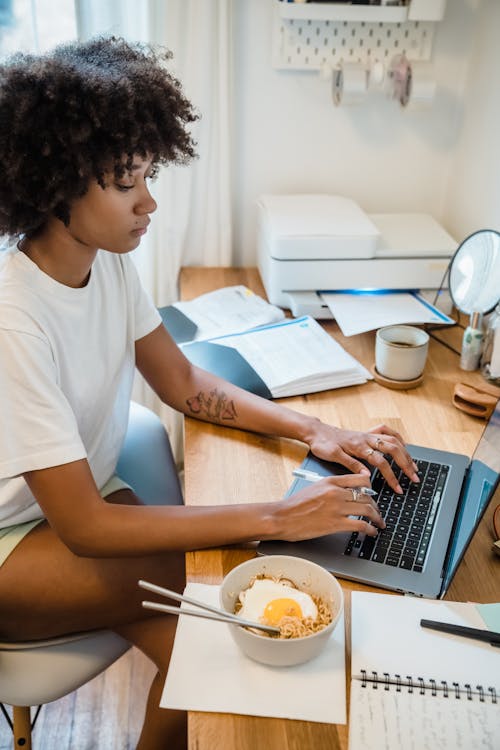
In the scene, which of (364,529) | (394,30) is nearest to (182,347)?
(364,529)

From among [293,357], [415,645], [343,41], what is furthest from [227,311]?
[415,645]

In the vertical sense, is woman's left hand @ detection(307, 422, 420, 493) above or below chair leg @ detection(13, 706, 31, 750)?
above

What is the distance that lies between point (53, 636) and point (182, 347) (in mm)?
637

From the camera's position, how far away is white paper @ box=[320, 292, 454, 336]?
1559 mm

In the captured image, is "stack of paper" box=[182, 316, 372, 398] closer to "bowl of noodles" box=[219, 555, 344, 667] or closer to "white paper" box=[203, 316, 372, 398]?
"white paper" box=[203, 316, 372, 398]

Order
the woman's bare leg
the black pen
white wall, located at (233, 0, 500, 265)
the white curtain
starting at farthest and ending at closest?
white wall, located at (233, 0, 500, 265)
the white curtain
the woman's bare leg
the black pen

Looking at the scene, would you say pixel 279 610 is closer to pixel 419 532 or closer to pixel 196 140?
pixel 419 532

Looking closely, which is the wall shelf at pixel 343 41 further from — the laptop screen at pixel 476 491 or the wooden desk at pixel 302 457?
the laptop screen at pixel 476 491

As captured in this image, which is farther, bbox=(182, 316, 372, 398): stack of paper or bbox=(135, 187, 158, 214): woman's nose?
bbox=(182, 316, 372, 398): stack of paper

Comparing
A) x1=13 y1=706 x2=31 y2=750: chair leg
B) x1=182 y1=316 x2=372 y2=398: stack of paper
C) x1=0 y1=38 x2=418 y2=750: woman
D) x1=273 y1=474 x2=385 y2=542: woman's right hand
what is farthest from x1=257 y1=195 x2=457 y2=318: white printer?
x1=13 y1=706 x2=31 y2=750: chair leg

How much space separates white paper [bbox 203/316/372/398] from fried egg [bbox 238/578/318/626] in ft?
1.83

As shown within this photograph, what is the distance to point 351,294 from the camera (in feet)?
5.60

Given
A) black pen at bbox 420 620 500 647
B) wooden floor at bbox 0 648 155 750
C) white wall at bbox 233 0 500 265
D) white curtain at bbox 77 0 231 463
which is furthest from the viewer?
white wall at bbox 233 0 500 265

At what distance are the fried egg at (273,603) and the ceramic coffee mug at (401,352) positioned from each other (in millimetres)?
662
